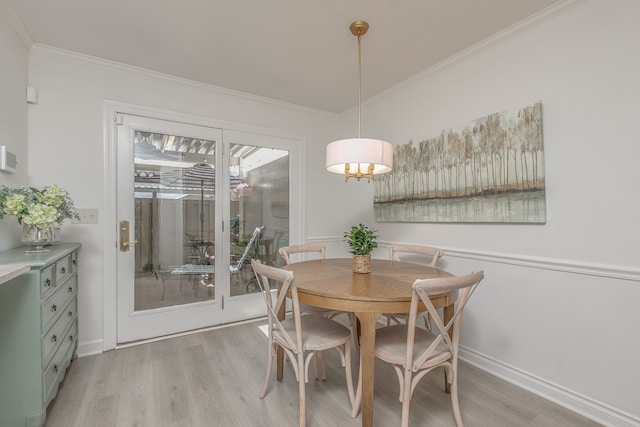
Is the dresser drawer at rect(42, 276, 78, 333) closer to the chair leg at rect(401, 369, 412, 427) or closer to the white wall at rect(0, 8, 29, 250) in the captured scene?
the white wall at rect(0, 8, 29, 250)

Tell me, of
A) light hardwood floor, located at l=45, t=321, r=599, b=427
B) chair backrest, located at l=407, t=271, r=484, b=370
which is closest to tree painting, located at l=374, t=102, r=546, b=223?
chair backrest, located at l=407, t=271, r=484, b=370

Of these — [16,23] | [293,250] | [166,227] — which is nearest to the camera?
[16,23]

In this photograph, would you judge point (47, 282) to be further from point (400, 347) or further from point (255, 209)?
point (400, 347)

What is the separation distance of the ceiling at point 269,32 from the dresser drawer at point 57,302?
182 cm

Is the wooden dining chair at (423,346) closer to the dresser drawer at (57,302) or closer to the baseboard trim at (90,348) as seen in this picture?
the dresser drawer at (57,302)

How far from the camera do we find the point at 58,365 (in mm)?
1770

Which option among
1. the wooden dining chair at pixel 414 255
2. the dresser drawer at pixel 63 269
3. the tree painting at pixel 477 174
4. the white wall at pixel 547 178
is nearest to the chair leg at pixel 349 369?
the wooden dining chair at pixel 414 255

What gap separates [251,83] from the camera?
2877mm

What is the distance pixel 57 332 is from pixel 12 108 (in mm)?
1559

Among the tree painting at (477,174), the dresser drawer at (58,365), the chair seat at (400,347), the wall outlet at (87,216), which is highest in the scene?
the tree painting at (477,174)

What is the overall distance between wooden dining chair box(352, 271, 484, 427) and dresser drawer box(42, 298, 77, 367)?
5.71 feet

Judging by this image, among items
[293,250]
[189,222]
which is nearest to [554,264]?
[293,250]

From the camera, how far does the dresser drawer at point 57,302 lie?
5.13 ft

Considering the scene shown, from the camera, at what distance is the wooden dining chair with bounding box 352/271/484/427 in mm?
1318
